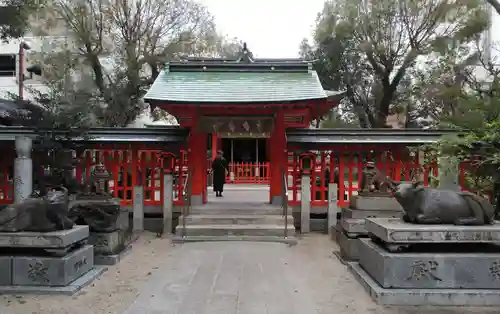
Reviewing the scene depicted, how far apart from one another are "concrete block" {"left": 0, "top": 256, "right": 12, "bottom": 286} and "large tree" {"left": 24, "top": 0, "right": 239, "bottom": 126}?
49.6ft

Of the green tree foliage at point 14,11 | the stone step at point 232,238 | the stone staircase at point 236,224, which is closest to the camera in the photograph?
the stone step at point 232,238

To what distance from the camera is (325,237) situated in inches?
465

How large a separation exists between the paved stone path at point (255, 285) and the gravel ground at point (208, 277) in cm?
1

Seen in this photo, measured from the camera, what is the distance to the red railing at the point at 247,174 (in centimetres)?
2590

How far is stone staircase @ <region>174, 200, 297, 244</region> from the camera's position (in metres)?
11.2

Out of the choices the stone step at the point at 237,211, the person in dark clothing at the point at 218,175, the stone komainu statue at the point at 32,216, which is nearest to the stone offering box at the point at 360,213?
the stone step at the point at 237,211

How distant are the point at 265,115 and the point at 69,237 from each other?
25.0 ft

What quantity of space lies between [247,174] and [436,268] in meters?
20.7

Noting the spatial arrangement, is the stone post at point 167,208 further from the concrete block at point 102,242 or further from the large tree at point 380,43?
the large tree at point 380,43

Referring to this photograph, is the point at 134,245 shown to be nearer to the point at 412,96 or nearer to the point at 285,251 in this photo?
the point at 285,251

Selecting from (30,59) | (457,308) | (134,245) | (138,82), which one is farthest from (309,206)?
(30,59)

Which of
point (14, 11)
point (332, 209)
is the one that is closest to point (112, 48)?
point (14, 11)

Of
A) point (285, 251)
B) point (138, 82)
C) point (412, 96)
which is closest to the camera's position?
point (285, 251)

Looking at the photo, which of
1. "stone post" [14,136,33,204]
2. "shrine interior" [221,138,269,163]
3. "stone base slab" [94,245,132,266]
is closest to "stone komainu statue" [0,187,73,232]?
"stone base slab" [94,245,132,266]
